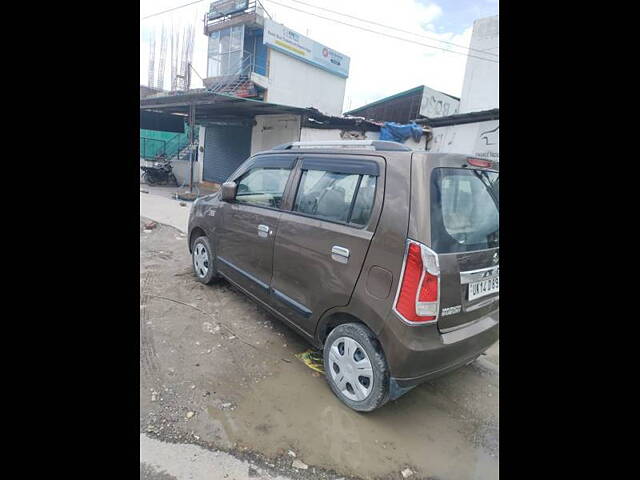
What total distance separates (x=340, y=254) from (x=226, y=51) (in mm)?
20048

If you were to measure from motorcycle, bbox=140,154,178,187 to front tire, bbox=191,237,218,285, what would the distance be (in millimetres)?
11280

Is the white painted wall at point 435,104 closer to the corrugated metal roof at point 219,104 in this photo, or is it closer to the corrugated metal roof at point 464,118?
the corrugated metal roof at point 464,118

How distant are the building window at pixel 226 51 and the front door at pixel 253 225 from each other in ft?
55.5

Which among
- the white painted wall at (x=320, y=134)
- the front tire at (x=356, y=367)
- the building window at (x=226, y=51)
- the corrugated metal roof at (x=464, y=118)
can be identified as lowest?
the front tire at (x=356, y=367)

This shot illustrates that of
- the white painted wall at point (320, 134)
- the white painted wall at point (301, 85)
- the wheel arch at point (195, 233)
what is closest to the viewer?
the wheel arch at point (195, 233)

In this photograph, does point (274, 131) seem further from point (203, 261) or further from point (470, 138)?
point (203, 261)

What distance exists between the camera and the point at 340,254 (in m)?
2.25

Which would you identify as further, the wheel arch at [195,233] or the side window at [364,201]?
the wheel arch at [195,233]

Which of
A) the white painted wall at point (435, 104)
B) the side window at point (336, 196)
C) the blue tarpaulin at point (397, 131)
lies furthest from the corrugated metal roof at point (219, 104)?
the white painted wall at point (435, 104)

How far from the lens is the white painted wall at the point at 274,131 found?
36.1 ft

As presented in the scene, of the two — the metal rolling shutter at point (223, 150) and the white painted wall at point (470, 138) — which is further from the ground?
the white painted wall at point (470, 138)

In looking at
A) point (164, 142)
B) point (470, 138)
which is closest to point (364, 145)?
point (470, 138)
